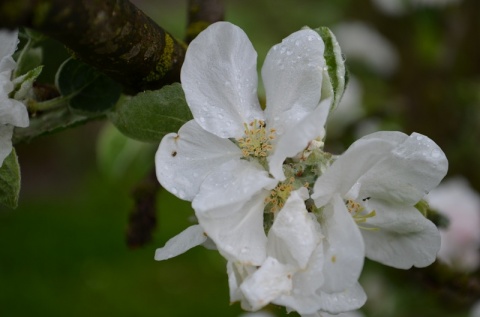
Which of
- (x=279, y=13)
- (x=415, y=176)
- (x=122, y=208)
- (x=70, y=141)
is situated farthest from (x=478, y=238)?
(x=70, y=141)

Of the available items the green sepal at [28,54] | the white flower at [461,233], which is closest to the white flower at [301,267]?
the green sepal at [28,54]

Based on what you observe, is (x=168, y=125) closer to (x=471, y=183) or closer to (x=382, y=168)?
(x=382, y=168)

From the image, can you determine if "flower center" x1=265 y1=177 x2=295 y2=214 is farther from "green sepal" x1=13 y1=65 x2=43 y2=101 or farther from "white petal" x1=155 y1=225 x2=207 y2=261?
"green sepal" x1=13 y1=65 x2=43 y2=101

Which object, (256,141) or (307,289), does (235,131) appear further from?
(307,289)

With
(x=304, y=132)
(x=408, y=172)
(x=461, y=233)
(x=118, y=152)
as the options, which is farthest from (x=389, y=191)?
(x=461, y=233)

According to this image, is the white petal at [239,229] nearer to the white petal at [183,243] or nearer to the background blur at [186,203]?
the white petal at [183,243]

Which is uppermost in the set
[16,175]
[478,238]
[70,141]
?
[16,175]
